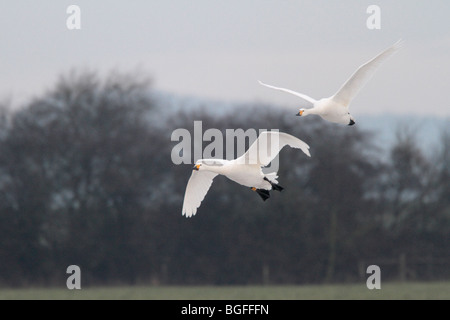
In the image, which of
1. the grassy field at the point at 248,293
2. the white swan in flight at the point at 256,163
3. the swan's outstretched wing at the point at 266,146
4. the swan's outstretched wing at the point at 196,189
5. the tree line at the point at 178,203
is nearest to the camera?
the swan's outstretched wing at the point at 266,146

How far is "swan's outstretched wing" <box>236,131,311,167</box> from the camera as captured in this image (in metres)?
17.2

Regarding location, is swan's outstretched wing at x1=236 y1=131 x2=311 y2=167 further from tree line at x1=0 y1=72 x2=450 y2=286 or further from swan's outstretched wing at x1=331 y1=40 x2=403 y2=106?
tree line at x1=0 y1=72 x2=450 y2=286

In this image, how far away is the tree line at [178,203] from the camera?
39.4 metres

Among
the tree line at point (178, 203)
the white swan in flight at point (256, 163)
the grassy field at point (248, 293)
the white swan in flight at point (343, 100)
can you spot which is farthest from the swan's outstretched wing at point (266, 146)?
the tree line at point (178, 203)

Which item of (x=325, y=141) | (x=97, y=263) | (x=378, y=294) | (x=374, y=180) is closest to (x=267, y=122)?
(x=325, y=141)

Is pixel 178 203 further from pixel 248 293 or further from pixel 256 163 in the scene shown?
pixel 256 163

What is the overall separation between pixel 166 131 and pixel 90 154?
374 cm

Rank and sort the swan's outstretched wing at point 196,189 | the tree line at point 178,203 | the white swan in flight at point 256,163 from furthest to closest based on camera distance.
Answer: the tree line at point 178,203, the swan's outstretched wing at point 196,189, the white swan in flight at point 256,163

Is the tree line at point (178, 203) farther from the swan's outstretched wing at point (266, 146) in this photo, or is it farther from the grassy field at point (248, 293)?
the swan's outstretched wing at point (266, 146)

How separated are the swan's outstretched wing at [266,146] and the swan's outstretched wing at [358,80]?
151 cm

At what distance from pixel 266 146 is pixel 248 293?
14.3 m

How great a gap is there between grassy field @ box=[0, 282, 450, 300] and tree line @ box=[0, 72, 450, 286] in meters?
4.72

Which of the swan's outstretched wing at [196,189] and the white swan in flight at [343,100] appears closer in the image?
the white swan in flight at [343,100]

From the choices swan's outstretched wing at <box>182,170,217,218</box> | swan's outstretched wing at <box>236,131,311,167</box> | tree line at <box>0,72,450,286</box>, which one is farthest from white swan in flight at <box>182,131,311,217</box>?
tree line at <box>0,72,450,286</box>
